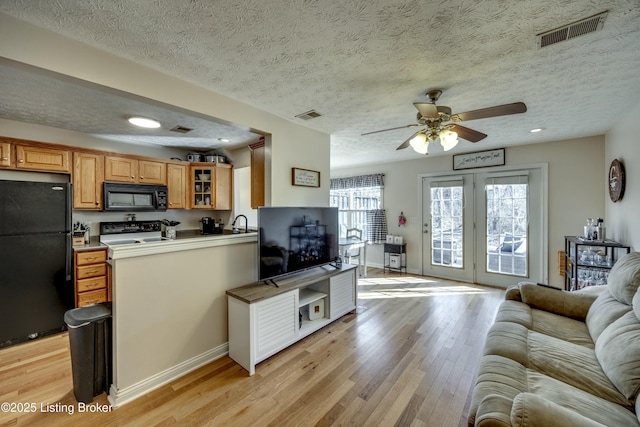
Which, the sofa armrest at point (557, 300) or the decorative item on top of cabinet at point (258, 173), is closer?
the sofa armrest at point (557, 300)

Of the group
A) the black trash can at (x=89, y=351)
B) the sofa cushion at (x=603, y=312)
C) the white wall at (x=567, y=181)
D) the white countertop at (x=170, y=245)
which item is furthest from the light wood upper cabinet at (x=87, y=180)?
the white wall at (x=567, y=181)

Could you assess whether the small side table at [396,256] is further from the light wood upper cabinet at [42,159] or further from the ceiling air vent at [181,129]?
the light wood upper cabinet at [42,159]

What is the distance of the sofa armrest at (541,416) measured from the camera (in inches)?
35.7

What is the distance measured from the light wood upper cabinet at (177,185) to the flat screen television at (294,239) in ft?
7.92

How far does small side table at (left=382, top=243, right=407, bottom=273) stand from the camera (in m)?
5.39

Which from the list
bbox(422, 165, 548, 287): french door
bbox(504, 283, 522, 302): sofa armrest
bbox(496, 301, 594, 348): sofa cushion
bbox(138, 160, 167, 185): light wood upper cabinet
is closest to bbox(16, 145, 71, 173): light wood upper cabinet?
bbox(138, 160, 167, 185): light wood upper cabinet

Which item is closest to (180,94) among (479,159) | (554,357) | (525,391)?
(525,391)

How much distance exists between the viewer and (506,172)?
4.32m

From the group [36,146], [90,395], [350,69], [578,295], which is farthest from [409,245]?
[36,146]

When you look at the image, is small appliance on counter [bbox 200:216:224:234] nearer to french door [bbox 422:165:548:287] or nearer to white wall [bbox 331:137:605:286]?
french door [bbox 422:165:548:287]

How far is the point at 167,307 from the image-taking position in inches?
81.7

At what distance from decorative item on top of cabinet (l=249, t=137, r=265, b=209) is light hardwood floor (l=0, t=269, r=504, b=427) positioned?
1691 mm

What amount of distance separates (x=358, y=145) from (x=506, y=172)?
8.41ft

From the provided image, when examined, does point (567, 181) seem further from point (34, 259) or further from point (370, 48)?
point (34, 259)
